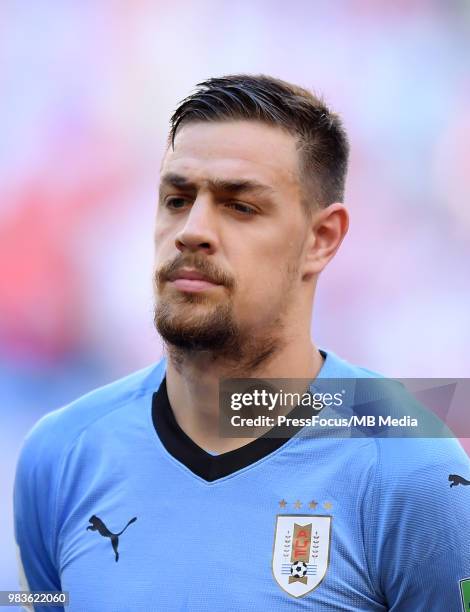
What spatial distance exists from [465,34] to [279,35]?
130cm

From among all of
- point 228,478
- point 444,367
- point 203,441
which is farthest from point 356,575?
point 444,367

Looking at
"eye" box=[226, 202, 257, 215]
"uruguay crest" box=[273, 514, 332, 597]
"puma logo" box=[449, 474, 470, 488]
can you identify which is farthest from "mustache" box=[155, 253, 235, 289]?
"puma logo" box=[449, 474, 470, 488]

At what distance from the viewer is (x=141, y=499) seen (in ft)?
6.19

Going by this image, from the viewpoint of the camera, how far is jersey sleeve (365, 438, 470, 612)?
5.48 feet

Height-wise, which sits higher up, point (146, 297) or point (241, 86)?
point (146, 297)

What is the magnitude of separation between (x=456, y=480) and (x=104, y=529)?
0.80 m

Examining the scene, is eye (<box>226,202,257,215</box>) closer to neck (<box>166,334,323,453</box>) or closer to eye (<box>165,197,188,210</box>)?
eye (<box>165,197,188,210</box>)

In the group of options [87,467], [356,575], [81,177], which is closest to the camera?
[356,575]

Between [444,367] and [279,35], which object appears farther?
[279,35]

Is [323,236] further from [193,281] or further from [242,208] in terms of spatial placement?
[193,281]

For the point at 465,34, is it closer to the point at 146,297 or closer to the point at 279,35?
the point at 279,35

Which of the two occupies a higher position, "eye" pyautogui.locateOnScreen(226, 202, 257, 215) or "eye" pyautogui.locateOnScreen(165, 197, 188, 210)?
"eye" pyautogui.locateOnScreen(165, 197, 188, 210)

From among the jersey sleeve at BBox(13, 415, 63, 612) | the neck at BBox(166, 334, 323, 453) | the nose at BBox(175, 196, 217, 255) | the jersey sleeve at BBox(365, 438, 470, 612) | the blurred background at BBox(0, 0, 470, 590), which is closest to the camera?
the jersey sleeve at BBox(365, 438, 470, 612)

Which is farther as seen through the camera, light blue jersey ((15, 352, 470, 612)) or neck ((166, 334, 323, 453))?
neck ((166, 334, 323, 453))
